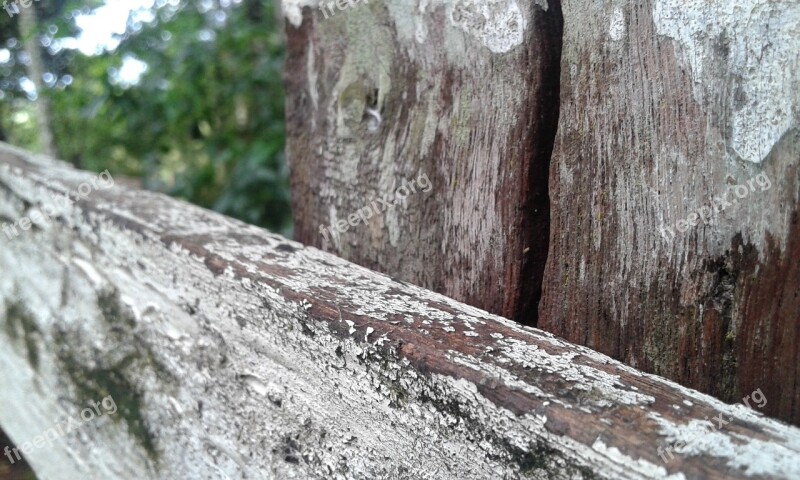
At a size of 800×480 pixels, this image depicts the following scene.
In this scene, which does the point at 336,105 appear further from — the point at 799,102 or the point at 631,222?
the point at 799,102

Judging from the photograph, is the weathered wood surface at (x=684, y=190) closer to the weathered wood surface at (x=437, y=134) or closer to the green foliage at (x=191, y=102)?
the weathered wood surface at (x=437, y=134)

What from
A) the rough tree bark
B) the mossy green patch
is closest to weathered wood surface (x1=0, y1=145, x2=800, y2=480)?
the mossy green patch

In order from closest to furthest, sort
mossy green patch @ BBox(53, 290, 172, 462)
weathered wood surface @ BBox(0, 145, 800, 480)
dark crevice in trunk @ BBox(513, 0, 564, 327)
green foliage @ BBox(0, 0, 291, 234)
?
weathered wood surface @ BBox(0, 145, 800, 480) → dark crevice in trunk @ BBox(513, 0, 564, 327) → mossy green patch @ BBox(53, 290, 172, 462) → green foliage @ BBox(0, 0, 291, 234)

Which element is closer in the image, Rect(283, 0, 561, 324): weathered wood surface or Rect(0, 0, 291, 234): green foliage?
Rect(283, 0, 561, 324): weathered wood surface

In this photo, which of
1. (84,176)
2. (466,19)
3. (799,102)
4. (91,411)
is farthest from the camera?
(84,176)

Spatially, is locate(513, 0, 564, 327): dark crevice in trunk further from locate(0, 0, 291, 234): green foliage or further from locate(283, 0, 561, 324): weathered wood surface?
locate(0, 0, 291, 234): green foliage

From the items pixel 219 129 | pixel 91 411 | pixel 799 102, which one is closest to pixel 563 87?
pixel 799 102

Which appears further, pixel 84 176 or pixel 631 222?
pixel 84 176

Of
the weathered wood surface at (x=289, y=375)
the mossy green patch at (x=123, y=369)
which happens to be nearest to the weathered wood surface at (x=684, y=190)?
the weathered wood surface at (x=289, y=375)
